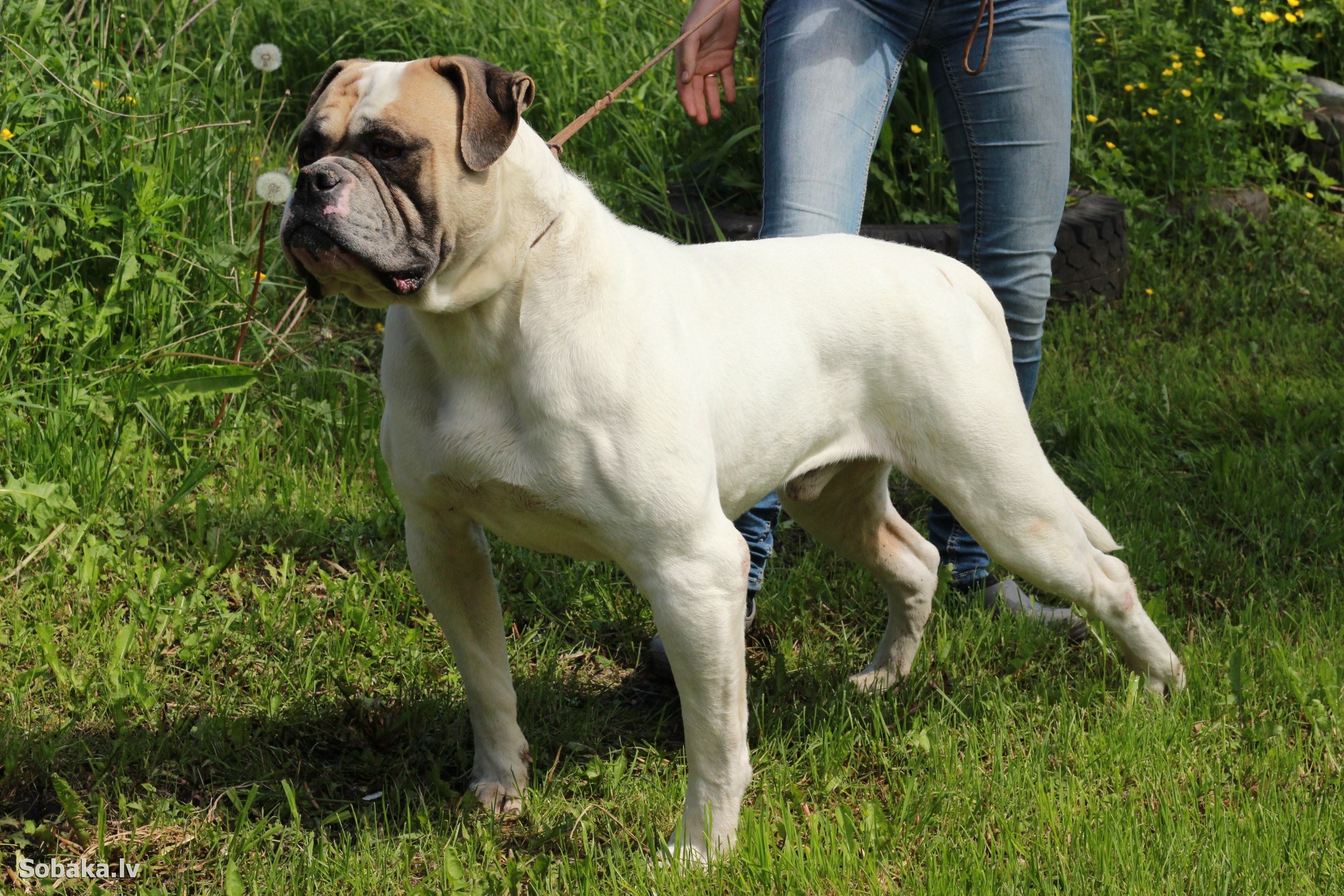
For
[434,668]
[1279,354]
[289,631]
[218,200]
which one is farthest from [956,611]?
[218,200]

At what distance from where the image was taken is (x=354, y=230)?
2.18 metres

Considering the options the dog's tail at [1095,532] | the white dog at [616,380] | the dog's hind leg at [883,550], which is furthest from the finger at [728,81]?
the dog's tail at [1095,532]

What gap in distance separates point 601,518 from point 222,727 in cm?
132

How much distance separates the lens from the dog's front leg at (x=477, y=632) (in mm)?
2734

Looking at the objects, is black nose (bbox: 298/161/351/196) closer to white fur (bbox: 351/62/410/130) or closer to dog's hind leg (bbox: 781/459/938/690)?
white fur (bbox: 351/62/410/130)

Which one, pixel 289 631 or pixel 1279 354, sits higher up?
pixel 289 631

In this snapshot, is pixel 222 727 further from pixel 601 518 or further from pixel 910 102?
pixel 910 102

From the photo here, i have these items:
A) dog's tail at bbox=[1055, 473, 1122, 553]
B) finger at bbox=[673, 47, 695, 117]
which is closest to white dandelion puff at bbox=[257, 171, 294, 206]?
finger at bbox=[673, 47, 695, 117]

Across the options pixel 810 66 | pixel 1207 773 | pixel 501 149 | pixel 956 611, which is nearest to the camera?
pixel 501 149

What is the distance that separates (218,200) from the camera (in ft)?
15.3

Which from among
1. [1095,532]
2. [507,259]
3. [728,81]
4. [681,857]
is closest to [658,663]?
[681,857]

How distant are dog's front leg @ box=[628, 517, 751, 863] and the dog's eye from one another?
2.84 ft

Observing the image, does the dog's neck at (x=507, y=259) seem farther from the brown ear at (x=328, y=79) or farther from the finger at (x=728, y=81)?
the finger at (x=728, y=81)

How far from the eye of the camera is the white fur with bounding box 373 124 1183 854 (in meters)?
2.37
